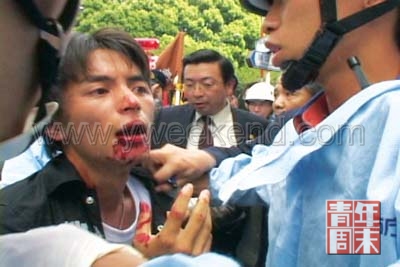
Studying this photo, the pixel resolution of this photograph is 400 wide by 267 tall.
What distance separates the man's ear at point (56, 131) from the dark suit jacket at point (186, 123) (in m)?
2.25

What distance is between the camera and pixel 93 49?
236 centimetres

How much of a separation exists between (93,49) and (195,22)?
1214 inches

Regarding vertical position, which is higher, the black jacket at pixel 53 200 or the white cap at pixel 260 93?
the white cap at pixel 260 93

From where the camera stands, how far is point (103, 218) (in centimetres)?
225

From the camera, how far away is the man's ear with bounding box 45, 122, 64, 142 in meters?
2.31

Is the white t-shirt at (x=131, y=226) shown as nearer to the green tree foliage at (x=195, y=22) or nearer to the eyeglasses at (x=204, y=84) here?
the eyeglasses at (x=204, y=84)

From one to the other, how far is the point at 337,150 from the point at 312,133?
0.07m

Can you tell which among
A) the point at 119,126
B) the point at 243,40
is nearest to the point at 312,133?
the point at 119,126

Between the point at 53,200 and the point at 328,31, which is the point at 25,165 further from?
the point at 328,31

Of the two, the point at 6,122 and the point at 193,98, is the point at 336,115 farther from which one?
the point at 193,98

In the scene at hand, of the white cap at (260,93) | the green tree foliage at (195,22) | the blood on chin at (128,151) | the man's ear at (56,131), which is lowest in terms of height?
the blood on chin at (128,151)

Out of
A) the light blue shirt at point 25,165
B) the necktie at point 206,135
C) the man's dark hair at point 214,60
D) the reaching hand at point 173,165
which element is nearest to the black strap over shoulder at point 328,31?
the reaching hand at point 173,165

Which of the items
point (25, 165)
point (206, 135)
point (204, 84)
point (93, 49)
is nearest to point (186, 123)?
point (206, 135)

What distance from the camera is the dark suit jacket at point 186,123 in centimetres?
477
